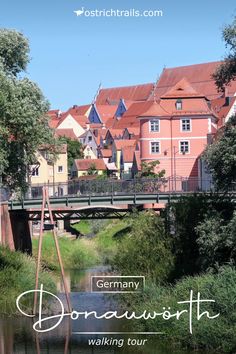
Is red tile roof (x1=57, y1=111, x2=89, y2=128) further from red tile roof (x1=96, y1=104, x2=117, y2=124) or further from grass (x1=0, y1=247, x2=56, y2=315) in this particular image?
grass (x1=0, y1=247, x2=56, y2=315)

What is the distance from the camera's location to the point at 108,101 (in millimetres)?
199750

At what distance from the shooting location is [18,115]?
108ft

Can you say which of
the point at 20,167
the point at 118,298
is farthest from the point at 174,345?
the point at 20,167

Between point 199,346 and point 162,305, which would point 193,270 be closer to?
point 162,305

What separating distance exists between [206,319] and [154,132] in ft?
201

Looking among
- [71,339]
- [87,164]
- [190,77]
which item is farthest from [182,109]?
[190,77]

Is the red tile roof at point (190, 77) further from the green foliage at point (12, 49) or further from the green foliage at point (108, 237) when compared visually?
the green foliage at point (12, 49)

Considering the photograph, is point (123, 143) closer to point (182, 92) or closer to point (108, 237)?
point (182, 92)

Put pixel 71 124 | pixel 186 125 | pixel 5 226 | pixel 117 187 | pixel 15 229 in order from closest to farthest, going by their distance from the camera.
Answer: pixel 5 226 < pixel 15 229 < pixel 117 187 < pixel 186 125 < pixel 71 124

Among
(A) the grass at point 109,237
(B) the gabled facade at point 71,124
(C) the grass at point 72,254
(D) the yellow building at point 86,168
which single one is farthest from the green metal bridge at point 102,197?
(B) the gabled facade at point 71,124

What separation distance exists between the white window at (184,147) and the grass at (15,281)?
5010 centimetres

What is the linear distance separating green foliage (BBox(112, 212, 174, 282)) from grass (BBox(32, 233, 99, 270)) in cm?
1924

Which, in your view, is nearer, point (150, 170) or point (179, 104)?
point (150, 170)

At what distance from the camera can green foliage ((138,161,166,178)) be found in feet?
265
